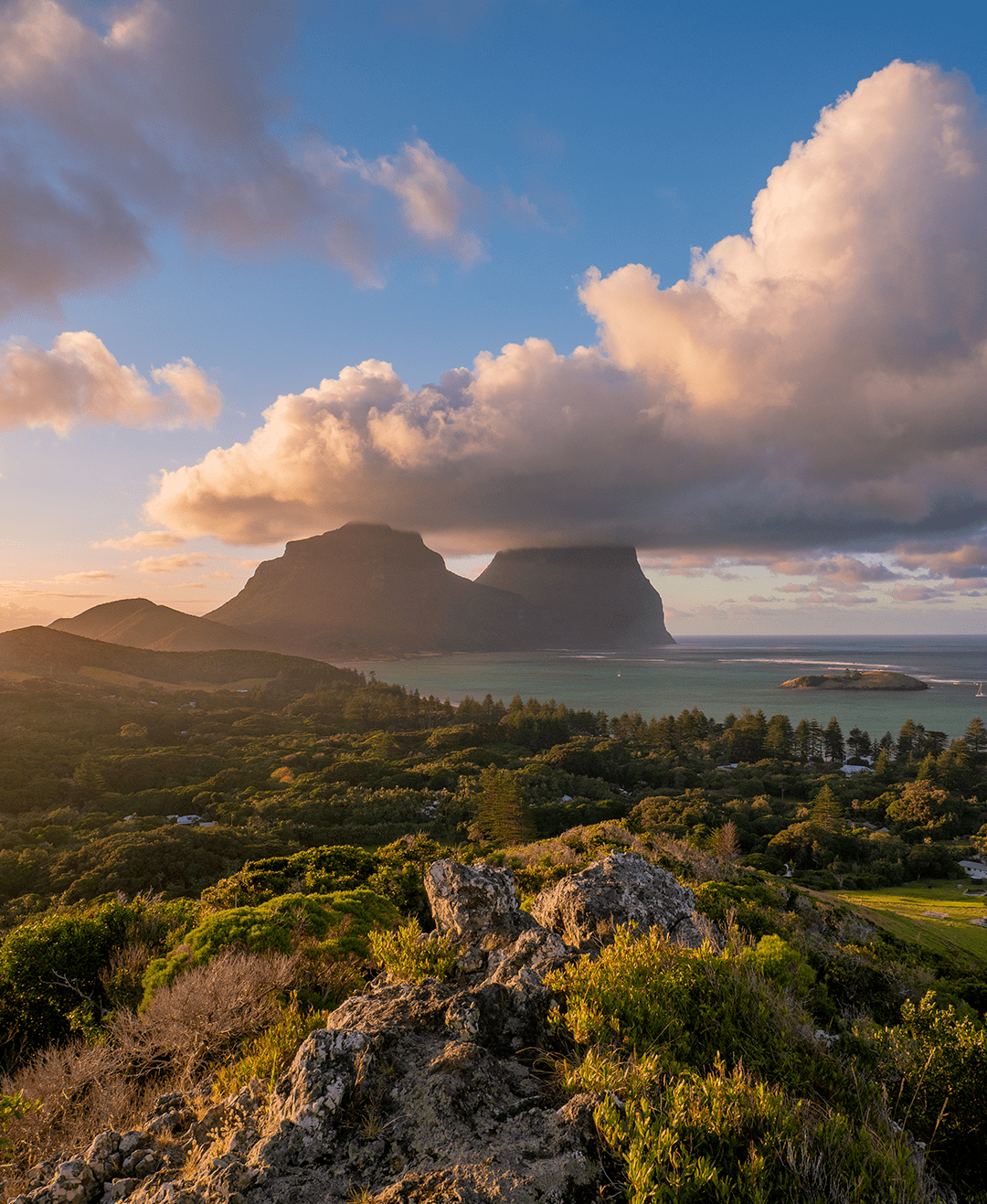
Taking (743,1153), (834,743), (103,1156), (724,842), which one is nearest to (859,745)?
(834,743)

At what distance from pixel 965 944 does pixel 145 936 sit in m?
33.9

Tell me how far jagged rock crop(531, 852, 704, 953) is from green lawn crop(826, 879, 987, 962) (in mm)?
18221

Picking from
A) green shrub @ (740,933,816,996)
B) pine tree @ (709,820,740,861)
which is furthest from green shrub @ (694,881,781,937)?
pine tree @ (709,820,740,861)

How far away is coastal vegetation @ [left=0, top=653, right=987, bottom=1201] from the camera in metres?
5.70

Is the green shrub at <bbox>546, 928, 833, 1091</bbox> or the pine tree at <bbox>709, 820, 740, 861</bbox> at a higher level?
the green shrub at <bbox>546, 928, 833, 1091</bbox>

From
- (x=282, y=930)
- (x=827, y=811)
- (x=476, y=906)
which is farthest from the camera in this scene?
(x=827, y=811)

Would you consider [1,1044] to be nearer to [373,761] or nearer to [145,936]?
[145,936]

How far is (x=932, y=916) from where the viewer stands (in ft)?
102

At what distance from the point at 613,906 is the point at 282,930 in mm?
7717

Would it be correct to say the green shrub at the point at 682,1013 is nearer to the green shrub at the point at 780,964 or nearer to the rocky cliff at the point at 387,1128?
the rocky cliff at the point at 387,1128

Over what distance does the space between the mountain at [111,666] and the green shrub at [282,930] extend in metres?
160

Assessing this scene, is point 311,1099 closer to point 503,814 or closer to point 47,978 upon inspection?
point 47,978

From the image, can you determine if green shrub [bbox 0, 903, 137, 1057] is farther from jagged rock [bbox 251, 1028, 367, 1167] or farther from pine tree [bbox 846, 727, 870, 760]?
pine tree [bbox 846, 727, 870, 760]

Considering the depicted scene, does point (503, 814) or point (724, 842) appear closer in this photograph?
point (724, 842)
